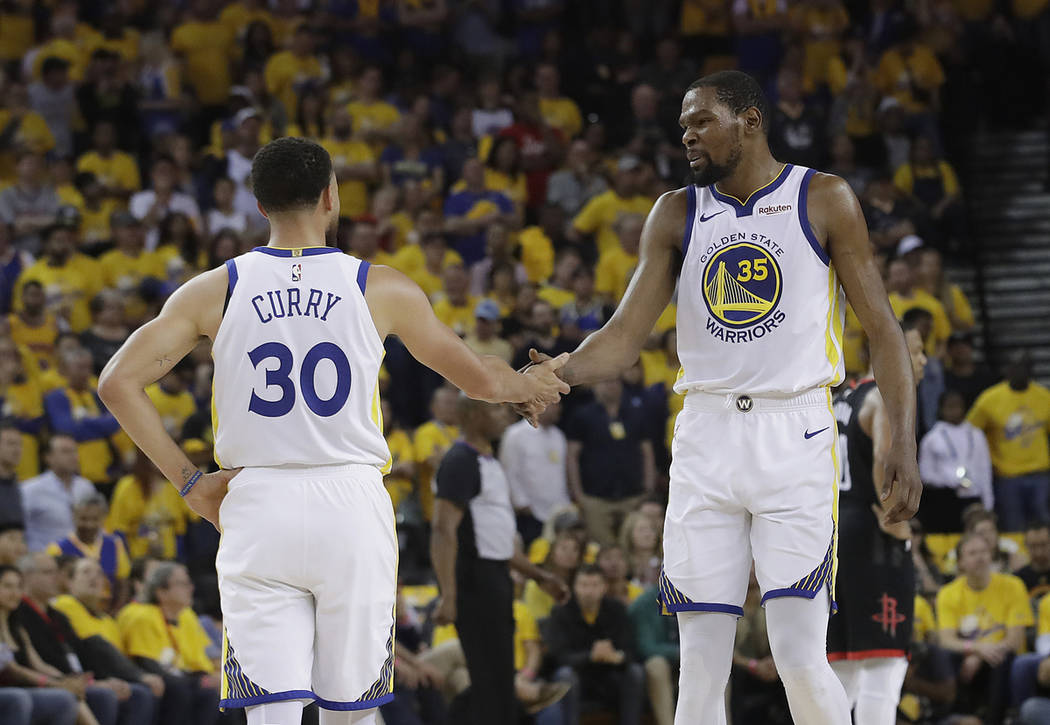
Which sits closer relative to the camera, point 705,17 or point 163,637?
point 163,637

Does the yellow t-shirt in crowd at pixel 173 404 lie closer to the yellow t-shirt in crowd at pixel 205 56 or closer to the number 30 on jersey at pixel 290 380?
the yellow t-shirt in crowd at pixel 205 56

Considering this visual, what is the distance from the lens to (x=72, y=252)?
1362cm

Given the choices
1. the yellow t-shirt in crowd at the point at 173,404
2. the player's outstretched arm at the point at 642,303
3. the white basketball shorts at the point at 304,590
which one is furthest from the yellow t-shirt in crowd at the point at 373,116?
the white basketball shorts at the point at 304,590

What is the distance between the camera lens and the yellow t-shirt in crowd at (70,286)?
1334 centimetres

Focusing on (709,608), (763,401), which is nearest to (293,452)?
(709,608)

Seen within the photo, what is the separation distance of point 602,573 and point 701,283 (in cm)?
572

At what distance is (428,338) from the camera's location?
5.20 metres

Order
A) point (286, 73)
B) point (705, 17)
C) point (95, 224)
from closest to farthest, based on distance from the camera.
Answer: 1. point (95, 224)
2. point (286, 73)
3. point (705, 17)

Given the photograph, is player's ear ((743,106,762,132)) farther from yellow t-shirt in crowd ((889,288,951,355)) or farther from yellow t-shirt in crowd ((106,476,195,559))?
yellow t-shirt in crowd ((889,288,951,355))

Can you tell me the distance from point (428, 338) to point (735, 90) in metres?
1.59

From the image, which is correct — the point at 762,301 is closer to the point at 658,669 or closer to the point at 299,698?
the point at 299,698

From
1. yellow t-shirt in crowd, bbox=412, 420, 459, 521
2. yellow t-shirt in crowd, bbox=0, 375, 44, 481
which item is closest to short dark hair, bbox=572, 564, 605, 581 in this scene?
yellow t-shirt in crowd, bbox=412, 420, 459, 521

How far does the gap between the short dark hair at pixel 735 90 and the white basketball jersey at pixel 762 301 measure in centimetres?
29

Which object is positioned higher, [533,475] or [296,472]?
[296,472]
